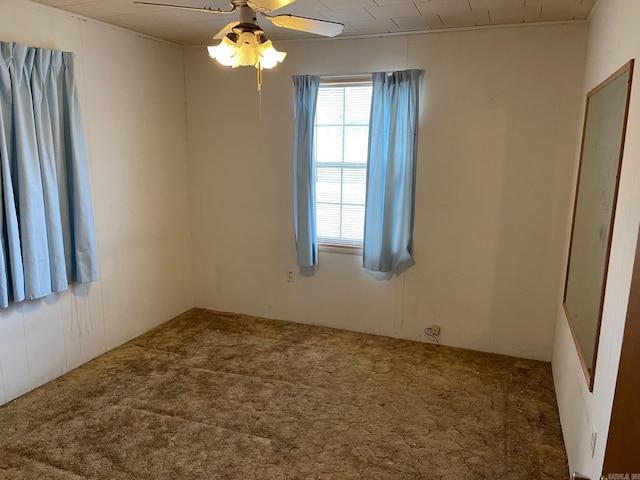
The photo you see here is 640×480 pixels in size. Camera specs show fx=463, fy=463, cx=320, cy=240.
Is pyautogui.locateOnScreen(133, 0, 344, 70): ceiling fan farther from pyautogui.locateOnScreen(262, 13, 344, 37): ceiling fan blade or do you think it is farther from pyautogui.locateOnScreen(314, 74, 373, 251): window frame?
pyautogui.locateOnScreen(314, 74, 373, 251): window frame

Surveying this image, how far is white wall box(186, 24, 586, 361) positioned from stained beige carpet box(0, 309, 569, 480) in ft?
1.37

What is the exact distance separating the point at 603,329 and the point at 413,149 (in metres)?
2.05

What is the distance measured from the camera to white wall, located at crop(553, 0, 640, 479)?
5.45 feet

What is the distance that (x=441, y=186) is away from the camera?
363cm

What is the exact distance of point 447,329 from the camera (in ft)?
12.5

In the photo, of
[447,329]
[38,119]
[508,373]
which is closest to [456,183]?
[447,329]

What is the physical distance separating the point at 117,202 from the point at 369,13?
7.75 ft

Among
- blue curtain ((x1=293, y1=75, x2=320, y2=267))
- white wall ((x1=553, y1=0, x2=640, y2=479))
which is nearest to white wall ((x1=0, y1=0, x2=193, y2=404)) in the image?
blue curtain ((x1=293, y1=75, x2=320, y2=267))

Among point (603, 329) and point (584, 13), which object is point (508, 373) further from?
point (584, 13)

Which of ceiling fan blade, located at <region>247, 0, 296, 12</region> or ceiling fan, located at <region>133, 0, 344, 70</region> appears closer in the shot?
ceiling fan blade, located at <region>247, 0, 296, 12</region>

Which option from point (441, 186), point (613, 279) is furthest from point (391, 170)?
point (613, 279)

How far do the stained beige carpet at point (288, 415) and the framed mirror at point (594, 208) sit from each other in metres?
0.70

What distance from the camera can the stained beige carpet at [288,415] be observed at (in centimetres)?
237

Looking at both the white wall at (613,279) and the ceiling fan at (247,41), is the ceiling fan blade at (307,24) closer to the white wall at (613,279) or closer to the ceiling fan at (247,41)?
the ceiling fan at (247,41)
